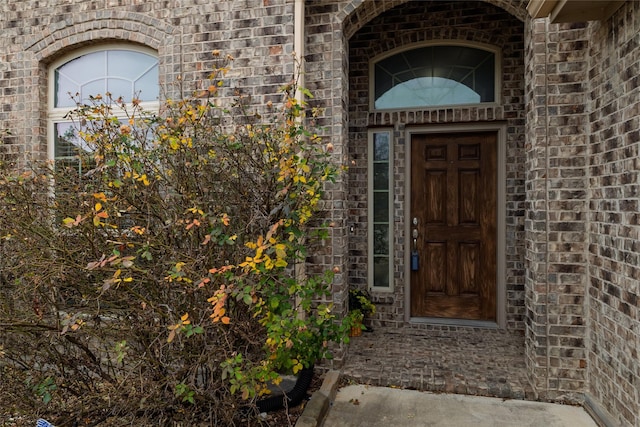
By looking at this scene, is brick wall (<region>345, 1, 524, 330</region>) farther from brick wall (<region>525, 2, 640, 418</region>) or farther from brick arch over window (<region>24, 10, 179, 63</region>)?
brick arch over window (<region>24, 10, 179, 63</region>)

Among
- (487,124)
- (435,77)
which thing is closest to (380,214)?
(487,124)

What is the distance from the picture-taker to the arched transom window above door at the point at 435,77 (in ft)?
14.6

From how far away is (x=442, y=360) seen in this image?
3729 millimetres

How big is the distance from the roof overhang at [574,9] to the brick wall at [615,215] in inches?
2.5

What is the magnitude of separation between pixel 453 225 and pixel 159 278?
331cm

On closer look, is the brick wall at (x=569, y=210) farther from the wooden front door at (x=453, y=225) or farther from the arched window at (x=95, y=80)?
the arched window at (x=95, y=80)

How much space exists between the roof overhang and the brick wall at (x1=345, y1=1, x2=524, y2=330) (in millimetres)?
1584

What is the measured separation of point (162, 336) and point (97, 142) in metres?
1.33

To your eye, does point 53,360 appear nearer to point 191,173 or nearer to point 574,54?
point 191,173

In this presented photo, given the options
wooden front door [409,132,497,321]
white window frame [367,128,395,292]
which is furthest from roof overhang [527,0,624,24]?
white window frame [367,128,395,292]

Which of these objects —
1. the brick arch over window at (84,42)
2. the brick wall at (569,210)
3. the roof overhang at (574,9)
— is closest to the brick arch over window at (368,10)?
the brick wall at (569,210)

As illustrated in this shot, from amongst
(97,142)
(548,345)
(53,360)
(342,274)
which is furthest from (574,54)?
(53,360)

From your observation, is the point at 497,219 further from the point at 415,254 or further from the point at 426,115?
the point at 426,115

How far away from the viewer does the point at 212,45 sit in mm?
3695
